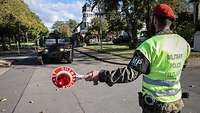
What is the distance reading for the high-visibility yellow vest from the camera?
395 centimetres

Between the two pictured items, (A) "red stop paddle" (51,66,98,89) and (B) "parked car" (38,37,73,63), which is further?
(B) "parked car" (38,37,73,63)

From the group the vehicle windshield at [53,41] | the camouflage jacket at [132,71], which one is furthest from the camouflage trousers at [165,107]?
the vehicle windshield at [53,41]

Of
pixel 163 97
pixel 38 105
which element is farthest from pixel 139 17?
pixel 163 97

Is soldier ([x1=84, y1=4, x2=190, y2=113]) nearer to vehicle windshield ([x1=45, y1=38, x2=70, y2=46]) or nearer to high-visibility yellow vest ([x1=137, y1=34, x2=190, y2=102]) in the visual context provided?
high-visibility yellow vest ([x1=137, y1=34, x2=190, y2=102])

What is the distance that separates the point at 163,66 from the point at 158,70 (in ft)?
0.21

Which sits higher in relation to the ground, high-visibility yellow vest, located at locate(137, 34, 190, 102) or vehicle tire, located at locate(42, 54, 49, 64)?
high-visibility yellow vest, located at locate(137, 34, 190, 102)

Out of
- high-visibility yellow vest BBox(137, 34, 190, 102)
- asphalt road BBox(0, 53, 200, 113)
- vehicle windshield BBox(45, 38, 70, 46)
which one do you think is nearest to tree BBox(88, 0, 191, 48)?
vehicle windshield BBox(45, 38, 70, 46)

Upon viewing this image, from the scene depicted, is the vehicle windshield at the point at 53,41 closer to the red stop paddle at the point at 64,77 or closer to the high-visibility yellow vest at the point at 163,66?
the red stop paddle at the point at 64,77

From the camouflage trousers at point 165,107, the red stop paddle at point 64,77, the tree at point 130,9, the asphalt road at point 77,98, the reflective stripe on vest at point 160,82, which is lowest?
the asphalt road at point 77,98

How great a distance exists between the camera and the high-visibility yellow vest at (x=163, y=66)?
3.95 m

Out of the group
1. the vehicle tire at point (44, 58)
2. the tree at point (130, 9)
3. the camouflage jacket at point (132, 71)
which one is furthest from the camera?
the tree at point (130, 9)

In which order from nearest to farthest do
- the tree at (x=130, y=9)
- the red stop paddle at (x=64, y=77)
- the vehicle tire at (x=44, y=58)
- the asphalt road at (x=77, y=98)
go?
the red stop paddle at (x=64, y=77) < the asphalt road at (x=77, y=98) < the vehicle tire at (x=44, y=58) < the tree at (x=130, y=9)

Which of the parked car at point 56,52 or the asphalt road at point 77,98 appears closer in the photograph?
the asphalt road at point 77,98

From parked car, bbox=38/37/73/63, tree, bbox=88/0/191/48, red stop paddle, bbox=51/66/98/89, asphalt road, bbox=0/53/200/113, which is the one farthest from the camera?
tree, bbox=88/0/191/48
